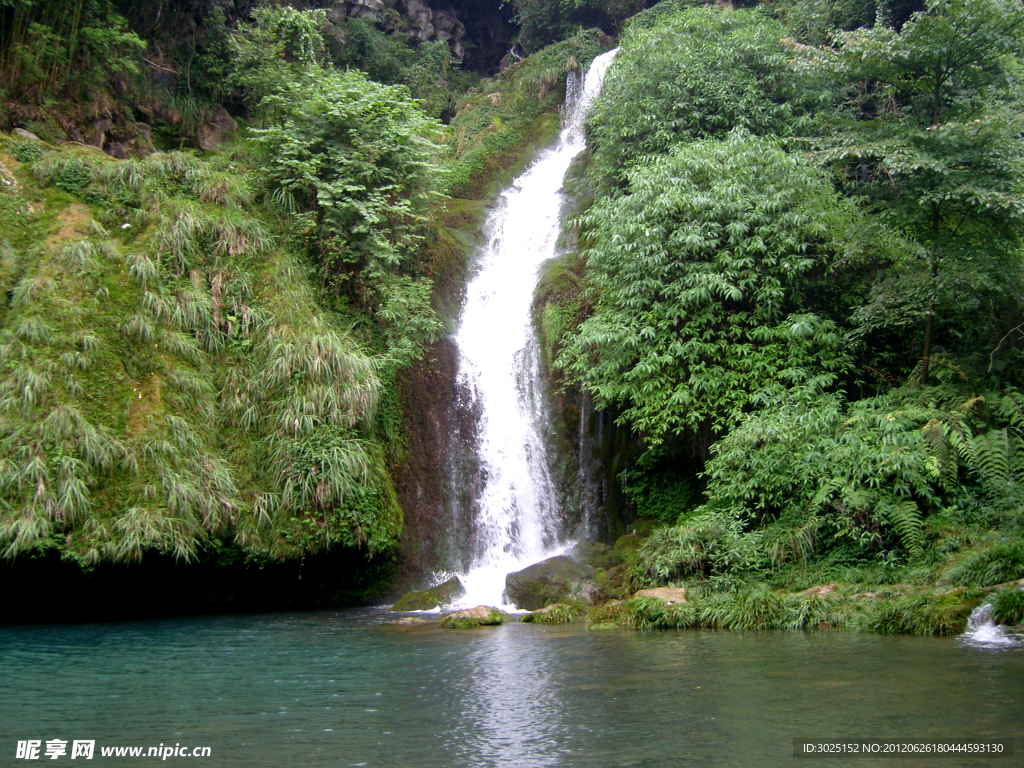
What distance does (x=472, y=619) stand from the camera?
9789 millimetres

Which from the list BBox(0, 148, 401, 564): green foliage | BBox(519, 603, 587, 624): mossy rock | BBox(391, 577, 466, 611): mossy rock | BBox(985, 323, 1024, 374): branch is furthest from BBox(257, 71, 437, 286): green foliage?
BBox(985, 323, 1024, 374): branch

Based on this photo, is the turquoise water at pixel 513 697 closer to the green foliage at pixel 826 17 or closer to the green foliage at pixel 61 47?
the green foliage at pixel 61 47

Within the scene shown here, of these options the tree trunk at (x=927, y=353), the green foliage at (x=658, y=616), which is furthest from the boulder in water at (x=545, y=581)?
the tree trunk at (x=927, y=353)

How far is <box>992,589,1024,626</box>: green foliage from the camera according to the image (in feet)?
24.1

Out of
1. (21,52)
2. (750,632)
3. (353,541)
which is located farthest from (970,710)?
(21,52)

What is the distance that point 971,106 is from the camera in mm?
11805

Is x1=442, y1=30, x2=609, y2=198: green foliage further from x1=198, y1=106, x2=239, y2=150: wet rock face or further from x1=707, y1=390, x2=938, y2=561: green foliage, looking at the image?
x1=707, y1=390, x2=938, y2=561: green foliage

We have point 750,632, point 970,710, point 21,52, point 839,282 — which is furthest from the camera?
point 21,52

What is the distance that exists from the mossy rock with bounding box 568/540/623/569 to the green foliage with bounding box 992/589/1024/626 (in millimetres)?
5416

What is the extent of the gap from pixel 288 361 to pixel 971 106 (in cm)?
1193

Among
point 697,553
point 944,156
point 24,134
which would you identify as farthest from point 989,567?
point 24,134

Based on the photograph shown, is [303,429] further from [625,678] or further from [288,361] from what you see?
[625,678]

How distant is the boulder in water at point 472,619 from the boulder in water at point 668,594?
202 cm

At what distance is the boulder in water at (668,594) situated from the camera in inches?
387
